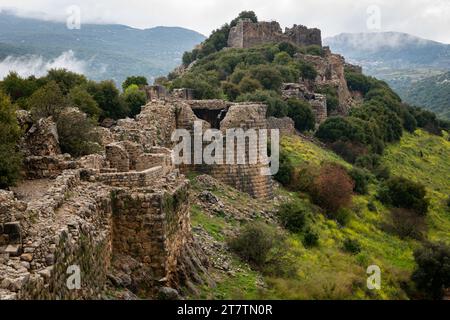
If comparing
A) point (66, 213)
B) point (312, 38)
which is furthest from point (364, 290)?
point (312, 38)

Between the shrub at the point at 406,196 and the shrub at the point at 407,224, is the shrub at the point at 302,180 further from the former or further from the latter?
→ the shrub at the point at 406,196

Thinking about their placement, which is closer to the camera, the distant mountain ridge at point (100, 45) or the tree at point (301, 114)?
the tree at point (301, 114)

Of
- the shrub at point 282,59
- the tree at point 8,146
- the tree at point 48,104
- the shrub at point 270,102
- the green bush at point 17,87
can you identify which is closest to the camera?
the tree at point 8,146

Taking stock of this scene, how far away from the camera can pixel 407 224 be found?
94.1 ft

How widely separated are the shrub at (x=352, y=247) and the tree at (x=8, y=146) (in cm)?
1256

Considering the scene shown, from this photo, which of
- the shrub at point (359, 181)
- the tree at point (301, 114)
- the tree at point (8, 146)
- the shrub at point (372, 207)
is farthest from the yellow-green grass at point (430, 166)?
the tree at point (8, 146)

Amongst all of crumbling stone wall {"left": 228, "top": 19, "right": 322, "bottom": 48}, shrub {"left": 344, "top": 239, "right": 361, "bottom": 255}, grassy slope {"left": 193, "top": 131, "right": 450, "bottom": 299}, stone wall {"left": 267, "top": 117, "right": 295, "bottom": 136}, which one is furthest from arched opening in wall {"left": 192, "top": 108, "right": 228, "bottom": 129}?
crumbling stone wall {"left": 228, "top": 19, "right": 322, "bottom": 48}

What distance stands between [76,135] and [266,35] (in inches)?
2230

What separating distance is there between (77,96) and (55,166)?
35.9 ft

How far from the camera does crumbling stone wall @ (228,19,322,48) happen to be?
6800 centimetres

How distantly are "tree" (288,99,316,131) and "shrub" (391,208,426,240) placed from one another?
1201cm

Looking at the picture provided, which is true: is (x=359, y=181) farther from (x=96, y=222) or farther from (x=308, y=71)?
(x=308, y=71)

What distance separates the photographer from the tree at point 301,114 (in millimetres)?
41719

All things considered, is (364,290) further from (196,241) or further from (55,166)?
(55,166)
